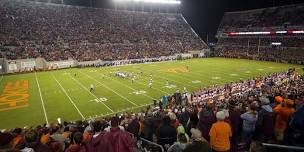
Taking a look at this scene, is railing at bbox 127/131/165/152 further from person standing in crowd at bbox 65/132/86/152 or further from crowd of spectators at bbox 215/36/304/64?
crowd of spectators at bbox 215/36/304/64

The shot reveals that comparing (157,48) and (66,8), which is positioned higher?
(66,8)

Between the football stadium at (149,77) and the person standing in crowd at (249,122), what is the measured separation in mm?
28

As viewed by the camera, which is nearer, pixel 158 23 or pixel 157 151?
pixel 157 151

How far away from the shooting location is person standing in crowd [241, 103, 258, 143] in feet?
22.1

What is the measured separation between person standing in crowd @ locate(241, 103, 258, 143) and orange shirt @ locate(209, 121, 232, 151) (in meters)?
1.60

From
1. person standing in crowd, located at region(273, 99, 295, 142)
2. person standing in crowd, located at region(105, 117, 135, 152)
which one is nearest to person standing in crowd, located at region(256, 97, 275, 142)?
person standing in crowd, located at region(273, 99, 295, 142)

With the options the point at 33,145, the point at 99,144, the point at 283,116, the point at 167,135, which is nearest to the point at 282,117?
the point at 283,116

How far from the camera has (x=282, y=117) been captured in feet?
22.1

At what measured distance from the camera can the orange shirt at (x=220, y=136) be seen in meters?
5.41

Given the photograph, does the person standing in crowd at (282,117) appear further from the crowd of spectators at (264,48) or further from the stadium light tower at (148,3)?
the stadium light tower at (148,3)

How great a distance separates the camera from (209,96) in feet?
65.2

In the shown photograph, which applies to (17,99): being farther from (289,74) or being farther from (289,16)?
(289,16)

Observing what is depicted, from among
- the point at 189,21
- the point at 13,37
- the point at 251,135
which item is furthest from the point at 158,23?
the point at 251,135

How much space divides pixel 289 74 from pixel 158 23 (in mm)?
52155
